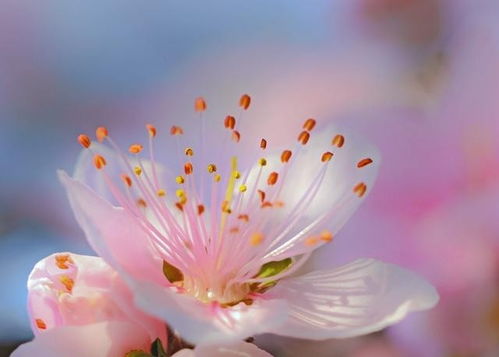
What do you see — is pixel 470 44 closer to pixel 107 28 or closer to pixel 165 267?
pixel 165 267

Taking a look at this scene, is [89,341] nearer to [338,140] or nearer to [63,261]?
[63,261]

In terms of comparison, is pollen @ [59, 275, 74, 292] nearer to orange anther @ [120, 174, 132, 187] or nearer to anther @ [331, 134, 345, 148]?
orange anther @ [120, 174, 132, 187]

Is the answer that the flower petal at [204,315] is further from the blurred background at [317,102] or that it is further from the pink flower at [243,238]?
the blurred background at [317,102]

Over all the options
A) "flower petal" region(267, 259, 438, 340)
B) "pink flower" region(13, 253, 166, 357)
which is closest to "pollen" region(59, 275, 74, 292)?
"pink flower" region(13, 253, 166, 357)

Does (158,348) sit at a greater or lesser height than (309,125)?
lesser

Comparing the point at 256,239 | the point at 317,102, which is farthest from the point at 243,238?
the point at 317,102

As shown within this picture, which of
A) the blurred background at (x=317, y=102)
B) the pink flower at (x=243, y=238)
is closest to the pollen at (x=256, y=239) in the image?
the pink flower at (x=243, y=238)

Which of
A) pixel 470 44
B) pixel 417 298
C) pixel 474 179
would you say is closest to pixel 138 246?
pixel 417 298

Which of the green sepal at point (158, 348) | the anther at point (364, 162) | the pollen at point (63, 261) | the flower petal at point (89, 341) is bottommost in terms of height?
the green sepal at point (158, 348)
